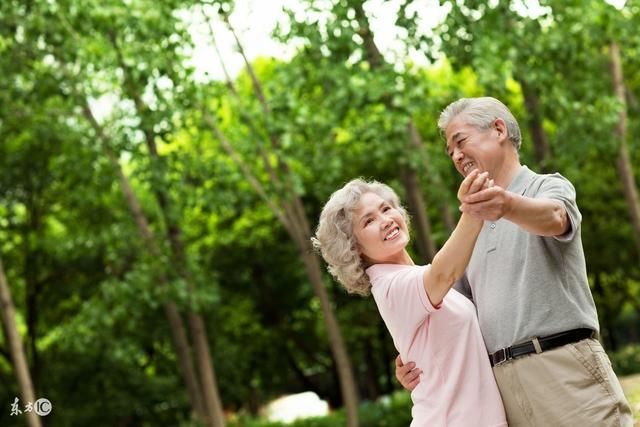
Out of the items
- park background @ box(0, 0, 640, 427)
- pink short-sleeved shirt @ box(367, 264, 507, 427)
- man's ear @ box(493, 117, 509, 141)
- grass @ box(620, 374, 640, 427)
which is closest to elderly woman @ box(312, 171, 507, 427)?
pink short-sleeved shirt @ box(367, 264, 507, 427)

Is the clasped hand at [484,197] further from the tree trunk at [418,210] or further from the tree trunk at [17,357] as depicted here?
the tree trunk at [17,357]

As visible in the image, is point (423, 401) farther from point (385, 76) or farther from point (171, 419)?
point (171, 419)

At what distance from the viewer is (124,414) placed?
2317 centimetres

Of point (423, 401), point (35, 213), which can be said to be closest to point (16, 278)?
point (35, 213)

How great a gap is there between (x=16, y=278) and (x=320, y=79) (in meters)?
12.5

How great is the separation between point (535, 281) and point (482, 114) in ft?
2.04

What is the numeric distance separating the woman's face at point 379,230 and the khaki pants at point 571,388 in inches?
23.3

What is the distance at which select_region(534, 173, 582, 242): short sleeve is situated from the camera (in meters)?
2.96

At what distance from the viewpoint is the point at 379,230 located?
3398mm

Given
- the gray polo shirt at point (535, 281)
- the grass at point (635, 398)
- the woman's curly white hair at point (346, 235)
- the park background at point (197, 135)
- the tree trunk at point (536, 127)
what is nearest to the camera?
the gray polo shirt at point (535, 281)

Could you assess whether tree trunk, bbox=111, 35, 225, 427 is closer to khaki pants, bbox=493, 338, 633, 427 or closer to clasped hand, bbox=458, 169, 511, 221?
khaki pants, bbox=493, 338, 633, 427

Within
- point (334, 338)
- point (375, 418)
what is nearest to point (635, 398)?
point (334, 338)

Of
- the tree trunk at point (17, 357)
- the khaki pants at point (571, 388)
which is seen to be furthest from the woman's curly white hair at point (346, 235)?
the tree trunk at point (17, 357)

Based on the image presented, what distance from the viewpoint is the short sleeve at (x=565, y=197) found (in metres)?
2.96
